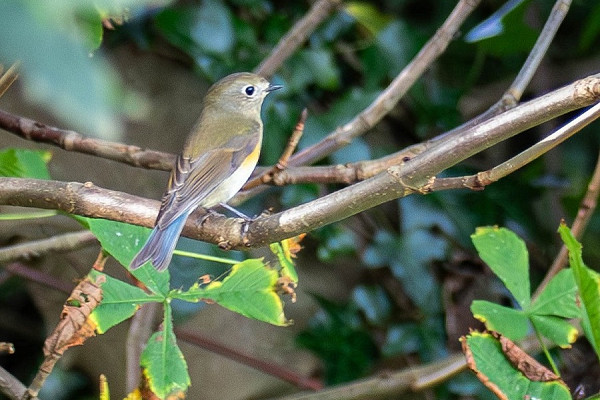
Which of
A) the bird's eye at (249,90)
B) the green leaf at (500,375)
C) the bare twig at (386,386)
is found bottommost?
the green leaf at (500,375)

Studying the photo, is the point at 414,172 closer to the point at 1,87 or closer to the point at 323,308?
the point at 1,87

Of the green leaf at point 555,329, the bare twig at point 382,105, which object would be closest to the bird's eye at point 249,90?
the bare twig at point 382,105

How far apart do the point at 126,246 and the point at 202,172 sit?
714 millimetres

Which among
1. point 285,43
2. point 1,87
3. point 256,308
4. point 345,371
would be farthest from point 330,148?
point 345,371

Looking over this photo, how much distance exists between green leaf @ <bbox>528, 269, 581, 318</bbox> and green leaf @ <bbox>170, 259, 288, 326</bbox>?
62cm

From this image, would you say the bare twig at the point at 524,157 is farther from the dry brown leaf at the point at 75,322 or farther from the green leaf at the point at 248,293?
the dry brown leaf at the point at 75,322

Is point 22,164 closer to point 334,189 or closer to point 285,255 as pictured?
point 285,255

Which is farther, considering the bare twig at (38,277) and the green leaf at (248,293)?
the bare twig at (38,277)

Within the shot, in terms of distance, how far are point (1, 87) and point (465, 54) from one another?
2028 mm

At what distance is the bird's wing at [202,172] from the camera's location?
6.15ft

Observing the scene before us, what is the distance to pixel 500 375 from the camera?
4.77ft

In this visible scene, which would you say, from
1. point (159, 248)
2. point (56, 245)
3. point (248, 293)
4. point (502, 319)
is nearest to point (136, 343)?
point (56, 245)

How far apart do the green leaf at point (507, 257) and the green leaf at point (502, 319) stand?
0.19ft

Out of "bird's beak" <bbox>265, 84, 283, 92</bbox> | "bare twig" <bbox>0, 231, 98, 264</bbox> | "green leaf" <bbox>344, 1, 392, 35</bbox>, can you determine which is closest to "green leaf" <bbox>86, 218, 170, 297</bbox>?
"bare twig" <bbox>0, 231, 98, 264</bbox>
